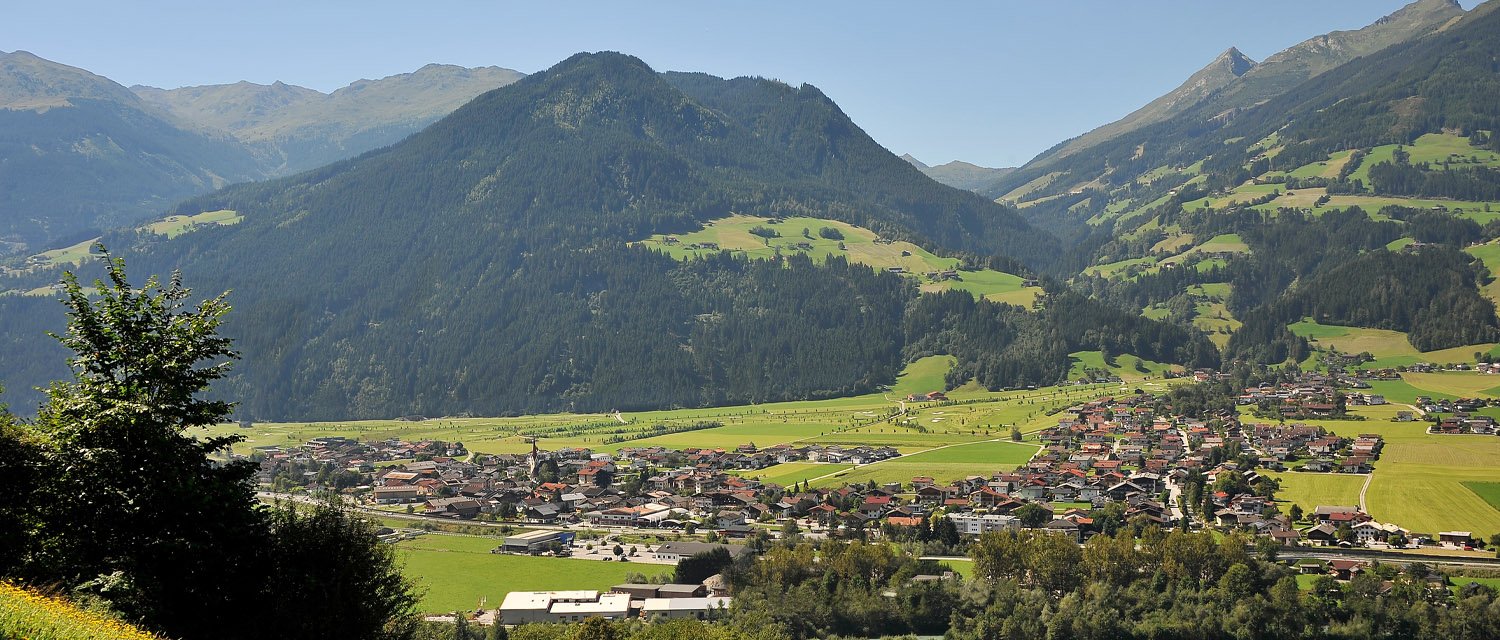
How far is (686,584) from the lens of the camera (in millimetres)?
59188

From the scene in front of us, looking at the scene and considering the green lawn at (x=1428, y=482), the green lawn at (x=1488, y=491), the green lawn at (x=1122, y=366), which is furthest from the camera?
the green lawn at (x=1122, y=366)

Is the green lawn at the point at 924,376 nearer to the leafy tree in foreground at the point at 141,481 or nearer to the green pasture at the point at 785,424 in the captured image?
the green pasture at the point at 785,424

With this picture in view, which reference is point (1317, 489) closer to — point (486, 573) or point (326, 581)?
point (486, 573)

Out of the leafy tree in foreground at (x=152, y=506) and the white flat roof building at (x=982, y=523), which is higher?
the leafy tree in foreground at (x=152, y=506)

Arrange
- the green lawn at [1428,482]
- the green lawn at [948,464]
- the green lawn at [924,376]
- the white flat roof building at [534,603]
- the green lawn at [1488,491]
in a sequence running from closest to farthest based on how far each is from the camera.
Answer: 1. the white flat roof building at [534,603]
2. the green lawn at [1428,482]
3. the green lawn at [1488,491]
4. the green lawn at [948,464]
5. the green lawn at [924,376]

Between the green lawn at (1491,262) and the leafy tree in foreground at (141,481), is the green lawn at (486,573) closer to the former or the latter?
the leafy tree in foreground at (141,481)

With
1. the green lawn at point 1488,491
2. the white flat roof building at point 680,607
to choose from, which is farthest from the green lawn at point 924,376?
the white flat roof building at point 680,607

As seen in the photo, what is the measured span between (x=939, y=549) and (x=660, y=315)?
120 meters

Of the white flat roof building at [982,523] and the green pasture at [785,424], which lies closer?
the white flat roof building at [982,523]

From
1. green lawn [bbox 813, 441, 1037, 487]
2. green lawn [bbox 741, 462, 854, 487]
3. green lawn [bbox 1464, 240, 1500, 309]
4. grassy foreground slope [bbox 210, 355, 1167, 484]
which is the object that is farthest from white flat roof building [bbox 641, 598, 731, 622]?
green lawn [bbox 1464, 240, 1500, 309]

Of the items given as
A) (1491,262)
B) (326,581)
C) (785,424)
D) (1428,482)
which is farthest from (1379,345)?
(326,581)

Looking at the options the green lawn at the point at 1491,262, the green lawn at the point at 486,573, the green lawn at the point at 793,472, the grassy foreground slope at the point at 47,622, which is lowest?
the green lawn at the point at 486,573

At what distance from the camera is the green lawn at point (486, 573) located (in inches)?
2306

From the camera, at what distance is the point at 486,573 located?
6406cm
